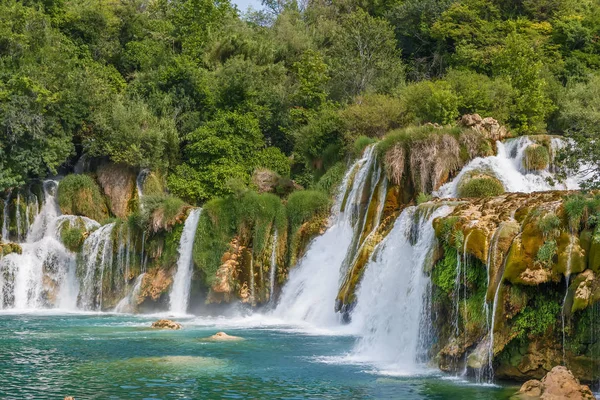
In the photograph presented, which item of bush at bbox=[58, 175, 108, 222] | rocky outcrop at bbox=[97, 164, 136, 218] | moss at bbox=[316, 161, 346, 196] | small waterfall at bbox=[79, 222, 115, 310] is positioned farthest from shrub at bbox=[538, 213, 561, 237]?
rocky outcrop at bbox=[97, 164, 136, 218]

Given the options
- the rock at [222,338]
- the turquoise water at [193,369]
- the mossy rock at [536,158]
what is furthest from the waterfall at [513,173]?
the rock at [222,338]

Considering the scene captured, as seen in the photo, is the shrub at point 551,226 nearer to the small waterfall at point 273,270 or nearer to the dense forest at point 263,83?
the small waterfall at point 273,270

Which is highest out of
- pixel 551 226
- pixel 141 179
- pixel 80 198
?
pixel 141 179

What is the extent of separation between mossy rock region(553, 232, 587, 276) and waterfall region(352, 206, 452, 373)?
3857 millimetres

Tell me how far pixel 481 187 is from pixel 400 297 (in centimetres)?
729

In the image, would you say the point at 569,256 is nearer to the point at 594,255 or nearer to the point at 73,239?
the point at 594,255

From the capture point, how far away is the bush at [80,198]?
127ft

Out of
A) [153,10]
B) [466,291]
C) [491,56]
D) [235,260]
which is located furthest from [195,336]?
[153,10]

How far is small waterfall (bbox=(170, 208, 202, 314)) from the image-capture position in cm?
3250

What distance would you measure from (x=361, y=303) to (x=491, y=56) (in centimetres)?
2445

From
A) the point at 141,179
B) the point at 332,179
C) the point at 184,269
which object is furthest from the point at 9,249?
the point at 332,179

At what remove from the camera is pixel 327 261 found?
29734 millimetres

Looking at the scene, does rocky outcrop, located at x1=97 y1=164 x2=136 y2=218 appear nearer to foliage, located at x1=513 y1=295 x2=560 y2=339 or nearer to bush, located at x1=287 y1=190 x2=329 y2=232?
bush, located at x1=287 y1=190 x2=329 y2=232

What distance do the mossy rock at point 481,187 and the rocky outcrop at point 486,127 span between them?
3.37 m
